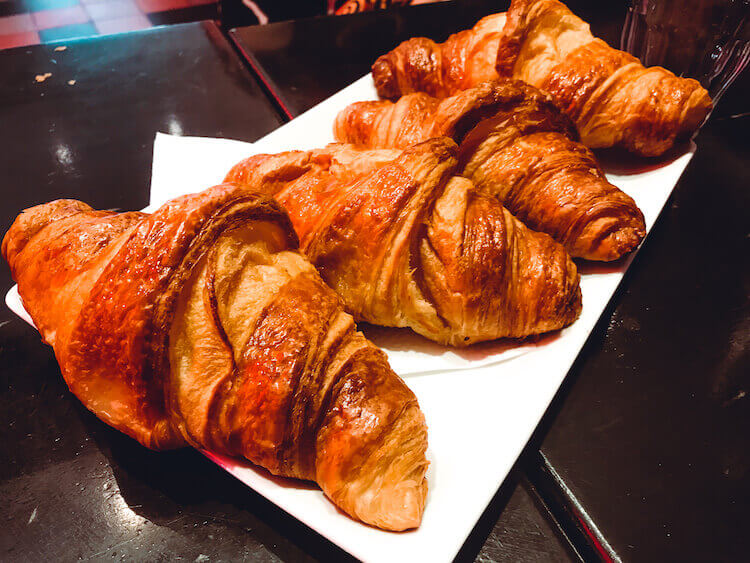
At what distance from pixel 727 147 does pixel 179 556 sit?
243 centimetres

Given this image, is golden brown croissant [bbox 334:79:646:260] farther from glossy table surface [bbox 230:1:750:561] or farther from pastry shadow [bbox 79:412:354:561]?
pastry shadow [bbox 79:412:354:561]

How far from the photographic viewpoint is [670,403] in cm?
133

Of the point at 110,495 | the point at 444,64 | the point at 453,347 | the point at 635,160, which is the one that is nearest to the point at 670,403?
the point at 453,347

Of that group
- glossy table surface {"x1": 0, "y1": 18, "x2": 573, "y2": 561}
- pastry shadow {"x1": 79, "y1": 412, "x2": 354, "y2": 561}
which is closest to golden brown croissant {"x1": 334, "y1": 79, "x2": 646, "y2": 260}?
glossy table surface {"x1": 0, "y1": 18, "x2": 573, "y2": 561}

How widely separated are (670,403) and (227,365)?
1072mm

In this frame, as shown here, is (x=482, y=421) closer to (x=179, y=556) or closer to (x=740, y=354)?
(x=179, y=556)

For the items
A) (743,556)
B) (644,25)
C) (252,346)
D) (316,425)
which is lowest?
(743,556)

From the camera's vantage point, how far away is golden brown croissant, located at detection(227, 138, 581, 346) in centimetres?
126

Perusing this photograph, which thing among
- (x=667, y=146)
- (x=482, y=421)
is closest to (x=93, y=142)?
(x=482, y=421)

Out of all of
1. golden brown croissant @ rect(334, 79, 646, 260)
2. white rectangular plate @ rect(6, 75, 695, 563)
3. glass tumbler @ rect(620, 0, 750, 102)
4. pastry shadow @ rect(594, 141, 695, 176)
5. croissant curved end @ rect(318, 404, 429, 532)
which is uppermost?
glass tumbler @ rect(620, 0, 750, 102)

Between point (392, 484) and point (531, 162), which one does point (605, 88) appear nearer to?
point (531, 162)

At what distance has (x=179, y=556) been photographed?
1.05m

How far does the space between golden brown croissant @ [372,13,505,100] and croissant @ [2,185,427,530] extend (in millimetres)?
1317

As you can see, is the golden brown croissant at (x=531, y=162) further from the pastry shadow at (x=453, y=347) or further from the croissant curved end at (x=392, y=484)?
the croissant curved end at (x=392, y=484)
